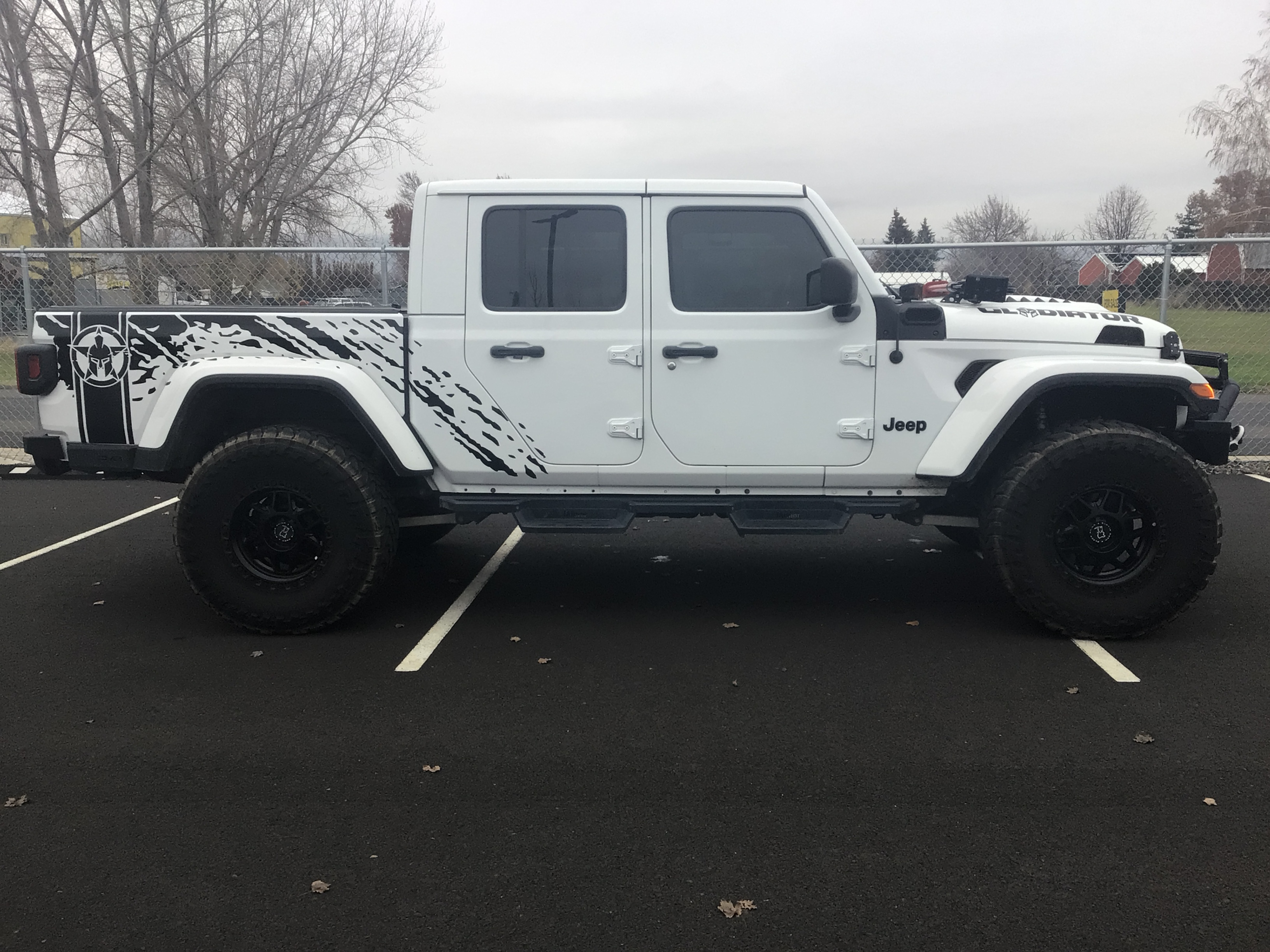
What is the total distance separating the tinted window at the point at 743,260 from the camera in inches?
197

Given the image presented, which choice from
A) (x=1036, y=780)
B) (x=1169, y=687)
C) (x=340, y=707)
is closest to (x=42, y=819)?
(x=340, y=707)

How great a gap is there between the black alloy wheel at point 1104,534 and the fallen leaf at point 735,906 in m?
2.84

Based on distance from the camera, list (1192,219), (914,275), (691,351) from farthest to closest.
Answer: (1192,219) → (914,275) → (691,351)

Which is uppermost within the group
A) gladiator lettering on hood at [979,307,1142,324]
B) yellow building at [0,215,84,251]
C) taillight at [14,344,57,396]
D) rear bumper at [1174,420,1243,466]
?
yellow building at [0,215,84,251]

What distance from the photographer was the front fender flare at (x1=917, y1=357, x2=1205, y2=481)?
4773 mm

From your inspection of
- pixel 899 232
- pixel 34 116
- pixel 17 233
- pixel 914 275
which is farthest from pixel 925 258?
pixel 899 232

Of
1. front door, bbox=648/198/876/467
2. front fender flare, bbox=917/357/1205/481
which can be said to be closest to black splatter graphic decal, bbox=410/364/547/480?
front door, bbox=648/198/876/467

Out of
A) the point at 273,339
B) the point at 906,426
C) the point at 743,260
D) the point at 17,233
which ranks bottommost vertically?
the point at 906,426

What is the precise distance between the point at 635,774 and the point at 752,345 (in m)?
2.24

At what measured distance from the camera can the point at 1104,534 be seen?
16.3 ft

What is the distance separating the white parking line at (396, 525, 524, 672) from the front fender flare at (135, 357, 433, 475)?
86cm

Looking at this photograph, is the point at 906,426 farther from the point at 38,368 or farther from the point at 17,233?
the point at 17,233

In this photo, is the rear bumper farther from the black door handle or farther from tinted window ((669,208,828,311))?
the black door handle

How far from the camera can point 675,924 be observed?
8.97 ft
